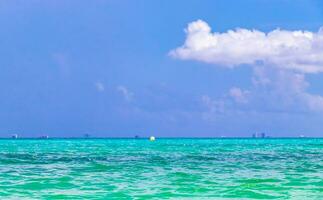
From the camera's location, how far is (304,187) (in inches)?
1025

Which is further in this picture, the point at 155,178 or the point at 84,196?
the point at 155,178

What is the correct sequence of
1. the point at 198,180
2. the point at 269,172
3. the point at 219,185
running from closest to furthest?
the point at 219,185 → the point at 198,180 → the point at 269,172

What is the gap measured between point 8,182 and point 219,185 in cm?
930

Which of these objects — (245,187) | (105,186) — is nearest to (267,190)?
(245,187)

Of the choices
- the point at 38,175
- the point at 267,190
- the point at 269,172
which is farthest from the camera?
the point at 269,172

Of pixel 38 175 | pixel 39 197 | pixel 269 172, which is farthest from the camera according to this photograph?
pixel 269 172

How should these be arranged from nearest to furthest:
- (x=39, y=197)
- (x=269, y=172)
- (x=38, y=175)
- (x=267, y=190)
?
(x=39, y=197) < (x=267, y=190) < (x=38, y=175) < (x=269, y=172)

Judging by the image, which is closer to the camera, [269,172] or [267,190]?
[267,190]

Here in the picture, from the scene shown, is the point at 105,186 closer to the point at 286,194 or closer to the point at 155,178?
the point at 155,178

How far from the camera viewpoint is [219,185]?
26531 millimetres

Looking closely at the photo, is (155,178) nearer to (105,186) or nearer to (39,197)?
(105,186)

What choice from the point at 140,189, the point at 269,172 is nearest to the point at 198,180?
the point at 140,189

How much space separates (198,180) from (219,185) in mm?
2446

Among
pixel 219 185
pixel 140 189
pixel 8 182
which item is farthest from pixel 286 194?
pixel 8 182
